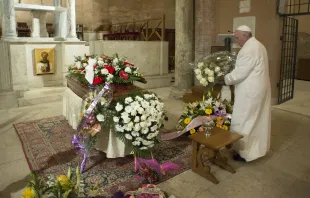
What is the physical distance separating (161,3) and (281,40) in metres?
8.35

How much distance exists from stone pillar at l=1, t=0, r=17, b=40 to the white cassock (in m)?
5.17

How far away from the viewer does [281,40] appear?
6070 mm

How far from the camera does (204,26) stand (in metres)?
6.66

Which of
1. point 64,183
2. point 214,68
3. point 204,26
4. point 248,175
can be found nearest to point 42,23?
point 204,26

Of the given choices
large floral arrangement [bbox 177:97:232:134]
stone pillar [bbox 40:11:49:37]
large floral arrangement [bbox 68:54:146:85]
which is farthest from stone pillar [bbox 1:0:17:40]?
large floral arrangement [bbox 177:97:232:134]

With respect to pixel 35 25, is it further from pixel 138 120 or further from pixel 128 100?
pixel 138 120

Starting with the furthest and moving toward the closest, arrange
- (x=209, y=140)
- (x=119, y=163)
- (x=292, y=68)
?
1. (x=292, y=68)
2. (x=119, y=163)
3. (x=209, y=140)

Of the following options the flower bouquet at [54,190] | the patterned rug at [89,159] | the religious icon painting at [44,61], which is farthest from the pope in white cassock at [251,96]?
the religious icon painting at [44,61]

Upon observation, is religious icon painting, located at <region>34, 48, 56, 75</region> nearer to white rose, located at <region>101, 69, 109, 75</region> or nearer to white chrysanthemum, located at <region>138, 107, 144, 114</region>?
white rose, located at <region>101, 69, 109, 75</region>

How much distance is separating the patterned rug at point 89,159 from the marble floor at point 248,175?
0.14 metres

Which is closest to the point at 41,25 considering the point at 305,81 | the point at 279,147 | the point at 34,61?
the point at 34,61

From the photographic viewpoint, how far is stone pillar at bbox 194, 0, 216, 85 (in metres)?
6.60

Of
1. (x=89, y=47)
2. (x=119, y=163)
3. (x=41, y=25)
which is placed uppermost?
(x=41, y=25)

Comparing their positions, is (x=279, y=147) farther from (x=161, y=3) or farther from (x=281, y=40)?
(x=161, y=3)
